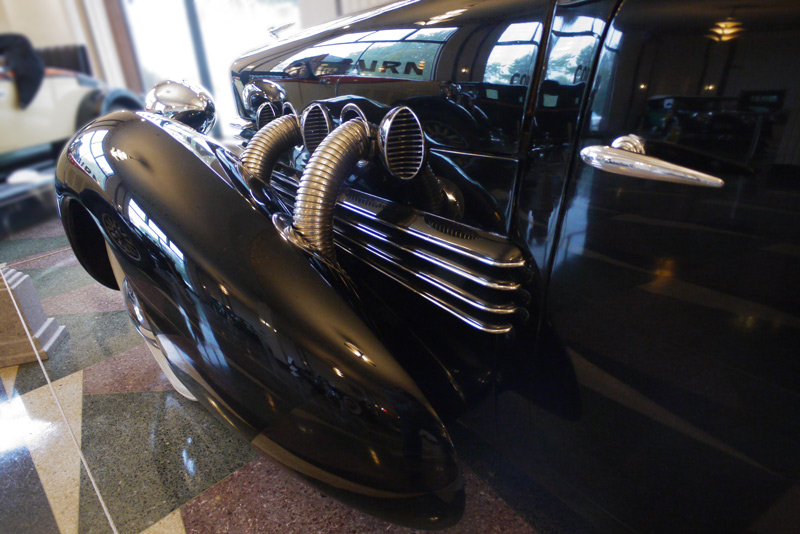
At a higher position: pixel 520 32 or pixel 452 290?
pixel 520 32

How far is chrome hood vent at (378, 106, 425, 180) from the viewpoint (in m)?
0.73

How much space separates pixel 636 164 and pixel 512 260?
0.21 metres

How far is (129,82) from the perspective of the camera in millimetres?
6926

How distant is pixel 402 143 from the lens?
0.75 m

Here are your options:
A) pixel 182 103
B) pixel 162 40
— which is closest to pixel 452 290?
pixel 182 103

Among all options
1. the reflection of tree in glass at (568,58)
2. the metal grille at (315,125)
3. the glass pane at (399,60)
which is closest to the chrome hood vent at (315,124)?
the metal grille at (315,125)

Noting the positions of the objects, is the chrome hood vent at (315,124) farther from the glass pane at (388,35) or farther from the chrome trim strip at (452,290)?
the chrome trim strip at (452,290)

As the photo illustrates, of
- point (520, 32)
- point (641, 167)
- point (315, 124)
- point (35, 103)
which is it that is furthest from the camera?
point (35, 103)

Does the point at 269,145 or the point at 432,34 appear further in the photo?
the point at 269,145

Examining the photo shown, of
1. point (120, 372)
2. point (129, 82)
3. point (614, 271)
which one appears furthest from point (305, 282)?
point (129, 82)

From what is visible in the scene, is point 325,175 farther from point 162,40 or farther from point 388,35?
point 162,40

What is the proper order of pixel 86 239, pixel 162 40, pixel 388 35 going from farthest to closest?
pixel 162 40 < pixel 86 239 < pixel 388 35

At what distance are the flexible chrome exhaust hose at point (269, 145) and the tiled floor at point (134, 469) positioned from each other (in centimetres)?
62

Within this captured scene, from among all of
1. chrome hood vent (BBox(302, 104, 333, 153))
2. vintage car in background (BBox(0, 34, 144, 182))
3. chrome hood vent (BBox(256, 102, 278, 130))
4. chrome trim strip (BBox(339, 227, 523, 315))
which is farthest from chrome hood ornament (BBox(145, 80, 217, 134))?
vintage car in background (BBox(0, 34, 144, 182))
